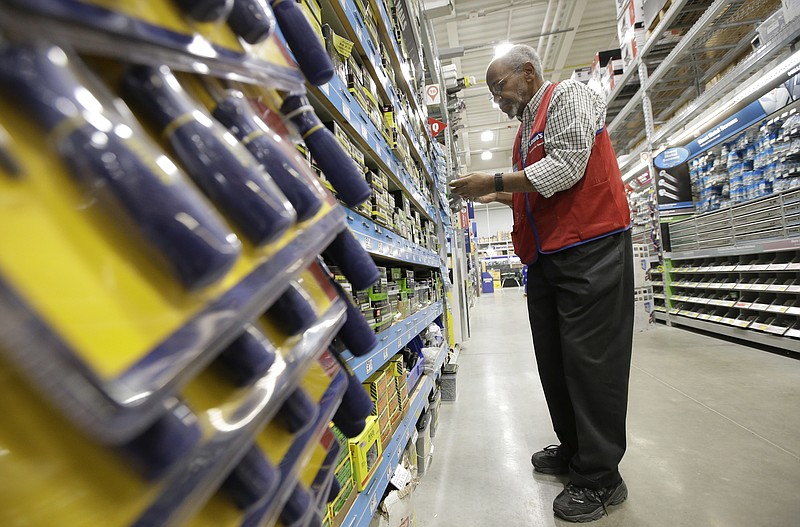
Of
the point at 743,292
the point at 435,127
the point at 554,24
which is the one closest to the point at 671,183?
the point at 743,292

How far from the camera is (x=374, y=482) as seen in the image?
1.07m

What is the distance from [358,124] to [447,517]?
4.74 ft

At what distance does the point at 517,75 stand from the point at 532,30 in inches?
353

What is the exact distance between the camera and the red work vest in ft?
4.73

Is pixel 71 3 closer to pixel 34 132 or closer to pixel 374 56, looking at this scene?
pixel 34 132

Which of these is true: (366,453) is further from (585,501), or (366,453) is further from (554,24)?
(554,24)

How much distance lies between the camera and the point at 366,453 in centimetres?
105

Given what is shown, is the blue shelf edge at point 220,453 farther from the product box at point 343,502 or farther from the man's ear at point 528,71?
the man's ear at point 528,71

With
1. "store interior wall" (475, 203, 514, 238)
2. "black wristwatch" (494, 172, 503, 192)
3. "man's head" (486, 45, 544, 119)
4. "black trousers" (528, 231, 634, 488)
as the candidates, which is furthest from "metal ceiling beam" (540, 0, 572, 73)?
"store interior wall" (475, 203, 514, 238)

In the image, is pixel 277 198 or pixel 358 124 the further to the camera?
pixel 358 124

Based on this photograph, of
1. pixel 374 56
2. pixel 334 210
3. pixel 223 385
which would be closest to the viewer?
pixel 223 385

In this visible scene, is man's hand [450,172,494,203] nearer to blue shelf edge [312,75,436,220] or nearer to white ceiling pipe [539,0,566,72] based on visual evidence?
blue shelf edge [312,75,436,220]

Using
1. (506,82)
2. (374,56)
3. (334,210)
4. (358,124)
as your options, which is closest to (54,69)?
(334,210)

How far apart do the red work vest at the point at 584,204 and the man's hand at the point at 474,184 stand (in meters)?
0.20
